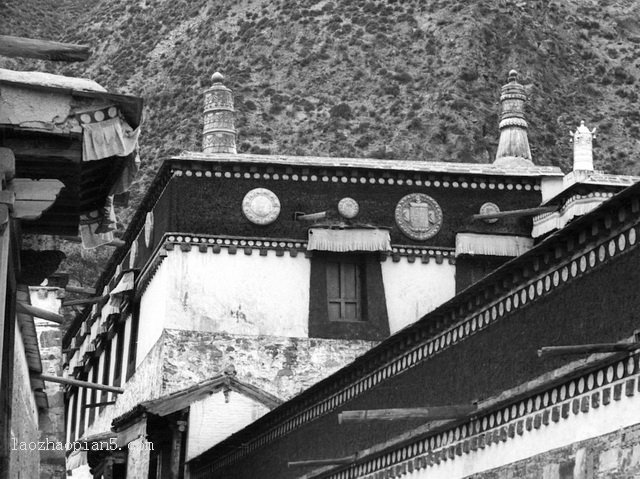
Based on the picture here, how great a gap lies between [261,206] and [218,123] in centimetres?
406

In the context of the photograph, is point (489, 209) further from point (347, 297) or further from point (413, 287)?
point (347, 297)

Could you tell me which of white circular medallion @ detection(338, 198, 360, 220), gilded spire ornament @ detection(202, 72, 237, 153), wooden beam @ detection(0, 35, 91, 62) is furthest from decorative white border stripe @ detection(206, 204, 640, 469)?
gilded spire ornament @ detection(202, 72, 237, 153)

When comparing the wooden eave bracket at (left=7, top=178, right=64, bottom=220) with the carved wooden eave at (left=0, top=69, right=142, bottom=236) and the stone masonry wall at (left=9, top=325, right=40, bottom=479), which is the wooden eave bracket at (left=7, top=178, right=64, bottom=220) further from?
the stone masonry wall at (left=9, top=325, right=40, bottom=479)

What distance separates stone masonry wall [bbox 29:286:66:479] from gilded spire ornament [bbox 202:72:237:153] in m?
5.44

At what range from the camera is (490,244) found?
29.6m

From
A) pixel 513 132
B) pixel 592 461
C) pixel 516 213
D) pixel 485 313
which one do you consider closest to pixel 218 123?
pixel 513 132

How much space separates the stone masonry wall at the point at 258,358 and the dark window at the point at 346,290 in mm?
597

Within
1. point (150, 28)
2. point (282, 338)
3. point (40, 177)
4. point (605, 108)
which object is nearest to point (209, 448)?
point (282, 338)

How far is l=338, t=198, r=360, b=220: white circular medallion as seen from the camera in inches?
1169

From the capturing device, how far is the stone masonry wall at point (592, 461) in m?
13.4

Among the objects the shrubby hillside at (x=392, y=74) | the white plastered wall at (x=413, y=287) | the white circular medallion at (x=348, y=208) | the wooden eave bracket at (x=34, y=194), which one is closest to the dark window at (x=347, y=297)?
the white plastered wall at (x=413, y=287)

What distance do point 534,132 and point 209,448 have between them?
1467 inches

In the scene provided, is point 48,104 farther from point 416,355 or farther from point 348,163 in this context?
point 348,163

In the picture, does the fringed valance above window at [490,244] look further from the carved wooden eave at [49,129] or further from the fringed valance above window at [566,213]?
the carved wooden eave at [49,129]
